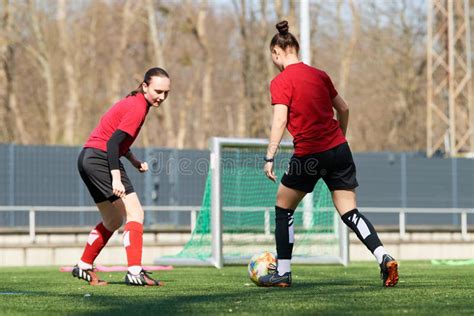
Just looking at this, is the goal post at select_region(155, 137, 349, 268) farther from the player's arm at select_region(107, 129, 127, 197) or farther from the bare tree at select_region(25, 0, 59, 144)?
the bare tree at select_region(25, 0, 59, 144)

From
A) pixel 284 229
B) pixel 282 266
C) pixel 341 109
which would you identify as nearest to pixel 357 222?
pixel 284 229

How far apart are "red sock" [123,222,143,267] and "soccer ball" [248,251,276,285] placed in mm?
995

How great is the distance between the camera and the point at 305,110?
940cm

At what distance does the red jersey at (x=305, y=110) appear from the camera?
9.38 meters

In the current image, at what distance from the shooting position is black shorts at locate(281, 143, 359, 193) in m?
9.34

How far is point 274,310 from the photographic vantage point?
279 inches

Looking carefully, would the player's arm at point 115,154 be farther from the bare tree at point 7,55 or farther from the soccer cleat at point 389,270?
the bare tree at point 7,55

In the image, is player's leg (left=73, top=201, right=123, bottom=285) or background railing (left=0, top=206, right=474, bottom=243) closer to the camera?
player's leg (left=73, top=201, right=123, bottom=285)

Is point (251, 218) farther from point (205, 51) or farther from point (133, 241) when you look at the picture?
point (205, 51)

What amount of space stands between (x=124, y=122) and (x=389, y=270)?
256 centimetres

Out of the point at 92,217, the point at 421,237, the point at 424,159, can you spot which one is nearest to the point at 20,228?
Result: the point at 92,217

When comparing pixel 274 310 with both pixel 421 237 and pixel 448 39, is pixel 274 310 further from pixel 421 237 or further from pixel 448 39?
pixel 448 39

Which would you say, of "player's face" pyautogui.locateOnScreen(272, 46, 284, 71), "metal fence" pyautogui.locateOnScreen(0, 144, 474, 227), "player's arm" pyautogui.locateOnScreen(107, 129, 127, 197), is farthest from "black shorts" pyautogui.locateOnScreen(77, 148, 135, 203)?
"metal fence" pyautogui.locateOnScreen(0, 144, 474, 227)

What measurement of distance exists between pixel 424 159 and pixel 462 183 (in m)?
1.31
